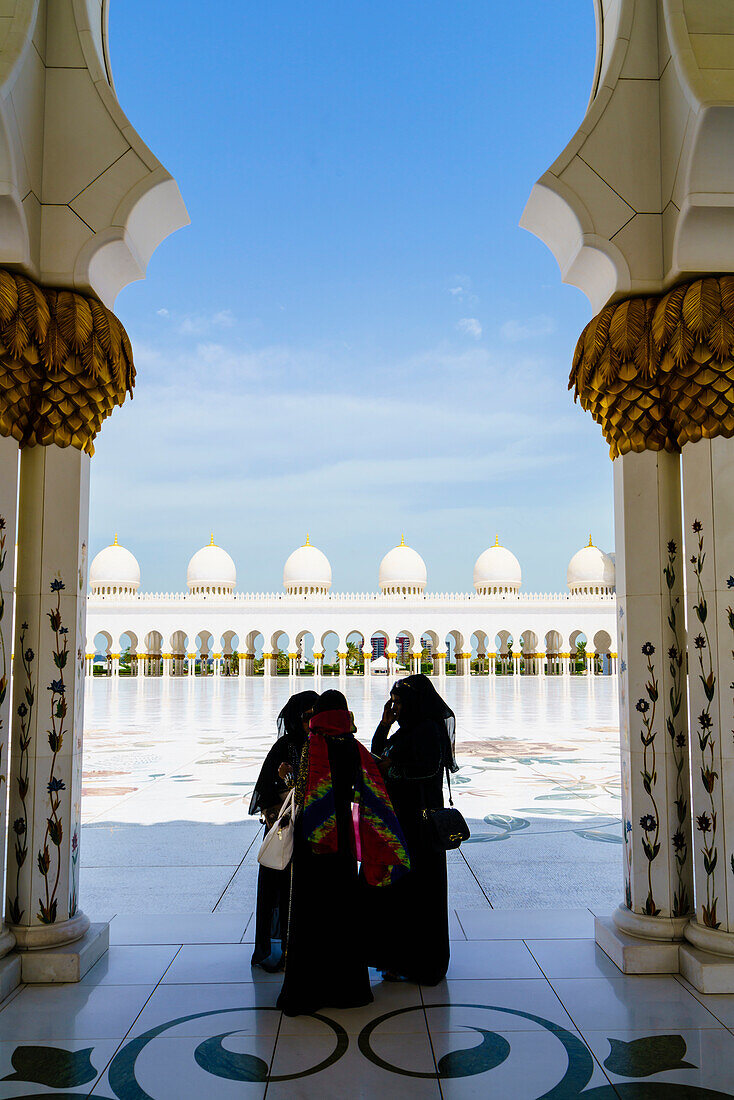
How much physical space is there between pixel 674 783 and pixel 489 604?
27.0 meters

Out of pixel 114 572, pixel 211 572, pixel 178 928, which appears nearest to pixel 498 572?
pixel 211 572

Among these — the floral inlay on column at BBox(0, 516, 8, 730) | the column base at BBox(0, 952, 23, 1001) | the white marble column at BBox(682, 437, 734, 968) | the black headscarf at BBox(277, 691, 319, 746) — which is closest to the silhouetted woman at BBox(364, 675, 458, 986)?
the black headscarf at BBox(277, 691, 319, 746)

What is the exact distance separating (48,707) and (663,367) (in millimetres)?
2214

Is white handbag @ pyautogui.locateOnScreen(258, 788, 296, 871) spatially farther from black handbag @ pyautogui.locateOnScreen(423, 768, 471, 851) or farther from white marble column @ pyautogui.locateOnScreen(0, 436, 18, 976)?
white marble column @ pyautogui.locateOnScreen(0, 436, 18, 976)

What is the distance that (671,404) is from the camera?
107 inches

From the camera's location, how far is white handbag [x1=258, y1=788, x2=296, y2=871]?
2287 mm

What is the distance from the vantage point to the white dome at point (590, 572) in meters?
31.7

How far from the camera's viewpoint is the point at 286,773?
2469mm

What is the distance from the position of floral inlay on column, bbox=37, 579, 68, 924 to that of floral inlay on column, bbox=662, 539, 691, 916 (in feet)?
6.34

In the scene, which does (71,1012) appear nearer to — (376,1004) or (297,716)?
(376,1004)

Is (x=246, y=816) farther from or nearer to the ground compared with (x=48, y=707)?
nearer to the ground

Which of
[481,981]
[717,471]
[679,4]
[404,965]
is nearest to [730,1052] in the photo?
[481,981]

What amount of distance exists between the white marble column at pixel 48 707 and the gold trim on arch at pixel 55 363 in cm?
9

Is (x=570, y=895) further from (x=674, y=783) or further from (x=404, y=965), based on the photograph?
(x=404, y=965)
